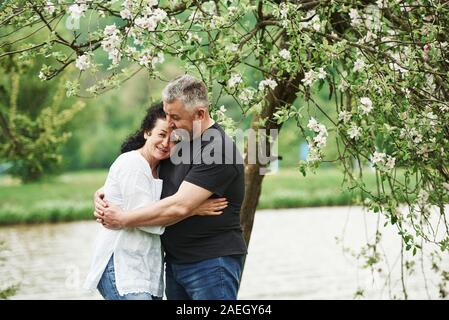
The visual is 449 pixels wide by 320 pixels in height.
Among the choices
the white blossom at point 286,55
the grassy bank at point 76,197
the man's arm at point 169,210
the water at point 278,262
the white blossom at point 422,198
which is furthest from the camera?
the grassy bank at point 76,197

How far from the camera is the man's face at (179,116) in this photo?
455 cm

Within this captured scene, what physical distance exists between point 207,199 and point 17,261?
39.2 ft

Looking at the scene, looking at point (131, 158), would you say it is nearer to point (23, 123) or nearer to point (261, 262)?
point (23, 123)

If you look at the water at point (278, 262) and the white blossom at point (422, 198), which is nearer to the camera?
the white blossom at point (422, 198)

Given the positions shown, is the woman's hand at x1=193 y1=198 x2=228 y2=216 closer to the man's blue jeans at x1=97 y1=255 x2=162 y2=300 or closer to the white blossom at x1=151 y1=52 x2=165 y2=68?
the man's blue jeans at x1=97 y1=255 x2=162 y2=300

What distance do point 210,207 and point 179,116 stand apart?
0.49m

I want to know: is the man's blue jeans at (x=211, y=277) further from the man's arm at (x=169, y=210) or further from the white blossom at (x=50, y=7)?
the white blossom at (x=50, y=7)

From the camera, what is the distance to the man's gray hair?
4.54 metres

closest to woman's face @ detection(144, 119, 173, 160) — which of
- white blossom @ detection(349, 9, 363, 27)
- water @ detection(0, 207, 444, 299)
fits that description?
white blossom @ detection(349, 9, 363, 27)

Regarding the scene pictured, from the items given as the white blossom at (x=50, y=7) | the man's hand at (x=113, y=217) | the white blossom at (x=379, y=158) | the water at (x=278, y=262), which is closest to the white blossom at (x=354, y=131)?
the white blossom at (x=379, y=158)

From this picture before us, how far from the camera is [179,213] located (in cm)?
441

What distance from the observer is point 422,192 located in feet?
17.4

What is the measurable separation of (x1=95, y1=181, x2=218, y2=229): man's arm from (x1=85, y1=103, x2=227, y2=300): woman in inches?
3.3
